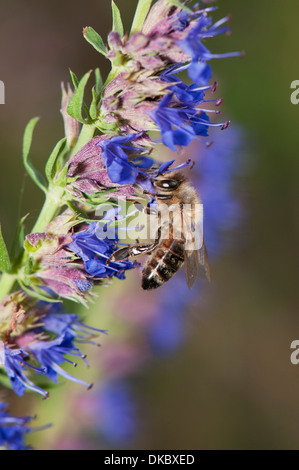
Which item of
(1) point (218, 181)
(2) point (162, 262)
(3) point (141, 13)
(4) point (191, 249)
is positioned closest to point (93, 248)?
(2) point (162, 262)

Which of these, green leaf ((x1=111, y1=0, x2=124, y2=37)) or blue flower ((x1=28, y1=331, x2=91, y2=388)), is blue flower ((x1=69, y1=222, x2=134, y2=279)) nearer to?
blue flower ((x1=28, y1=331, x2=91, y2=388))

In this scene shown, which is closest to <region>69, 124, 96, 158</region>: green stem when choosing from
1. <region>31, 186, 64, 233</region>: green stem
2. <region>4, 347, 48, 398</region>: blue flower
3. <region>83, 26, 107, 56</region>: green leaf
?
<region>31, 186, 64, 233</region>: green stem

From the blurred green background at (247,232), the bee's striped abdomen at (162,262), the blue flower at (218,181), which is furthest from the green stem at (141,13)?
the blurred green background at (247,232)

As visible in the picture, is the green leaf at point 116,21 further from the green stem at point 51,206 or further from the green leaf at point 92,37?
the green stem at point 51,206

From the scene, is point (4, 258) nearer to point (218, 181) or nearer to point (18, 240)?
point (18, 240)
